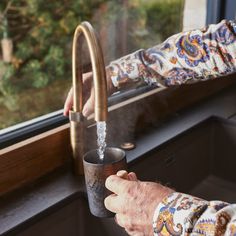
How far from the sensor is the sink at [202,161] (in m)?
1.32

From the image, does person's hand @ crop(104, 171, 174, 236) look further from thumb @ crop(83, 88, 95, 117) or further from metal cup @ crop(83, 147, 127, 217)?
thumb @ crop(83, 88, 95, 117)

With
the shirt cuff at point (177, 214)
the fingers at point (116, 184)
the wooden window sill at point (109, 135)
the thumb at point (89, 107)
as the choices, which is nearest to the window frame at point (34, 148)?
the wooden window sill at point (109, 135)

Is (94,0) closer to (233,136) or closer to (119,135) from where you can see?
(119,135)

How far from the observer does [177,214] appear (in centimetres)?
68

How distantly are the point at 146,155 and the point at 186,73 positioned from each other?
0.26 m

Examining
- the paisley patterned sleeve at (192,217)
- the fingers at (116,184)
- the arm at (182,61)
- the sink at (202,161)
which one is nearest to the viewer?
the paisley patterned sleeve at (192,217)

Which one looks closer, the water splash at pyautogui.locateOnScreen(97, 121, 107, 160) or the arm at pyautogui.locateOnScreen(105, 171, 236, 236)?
the arm at pyautogui.locateOnScreen(105, 171, 236, 236)

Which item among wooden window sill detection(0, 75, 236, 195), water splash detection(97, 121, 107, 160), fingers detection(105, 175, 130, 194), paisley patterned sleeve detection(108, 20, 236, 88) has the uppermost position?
paisley patterned sleeve detection(108, 20, 236, 88)

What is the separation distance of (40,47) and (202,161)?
2.44 feet

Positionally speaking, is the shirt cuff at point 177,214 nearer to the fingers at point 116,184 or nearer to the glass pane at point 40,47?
the fingers at point 116,184

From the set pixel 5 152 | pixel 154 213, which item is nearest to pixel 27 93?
pixel 5 152

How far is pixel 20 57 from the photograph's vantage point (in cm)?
106

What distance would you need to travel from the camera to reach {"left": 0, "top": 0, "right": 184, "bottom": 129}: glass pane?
1035 mm

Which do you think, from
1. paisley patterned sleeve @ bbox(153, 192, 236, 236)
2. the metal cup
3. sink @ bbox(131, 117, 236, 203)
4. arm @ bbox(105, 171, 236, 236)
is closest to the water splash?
the metal cup
